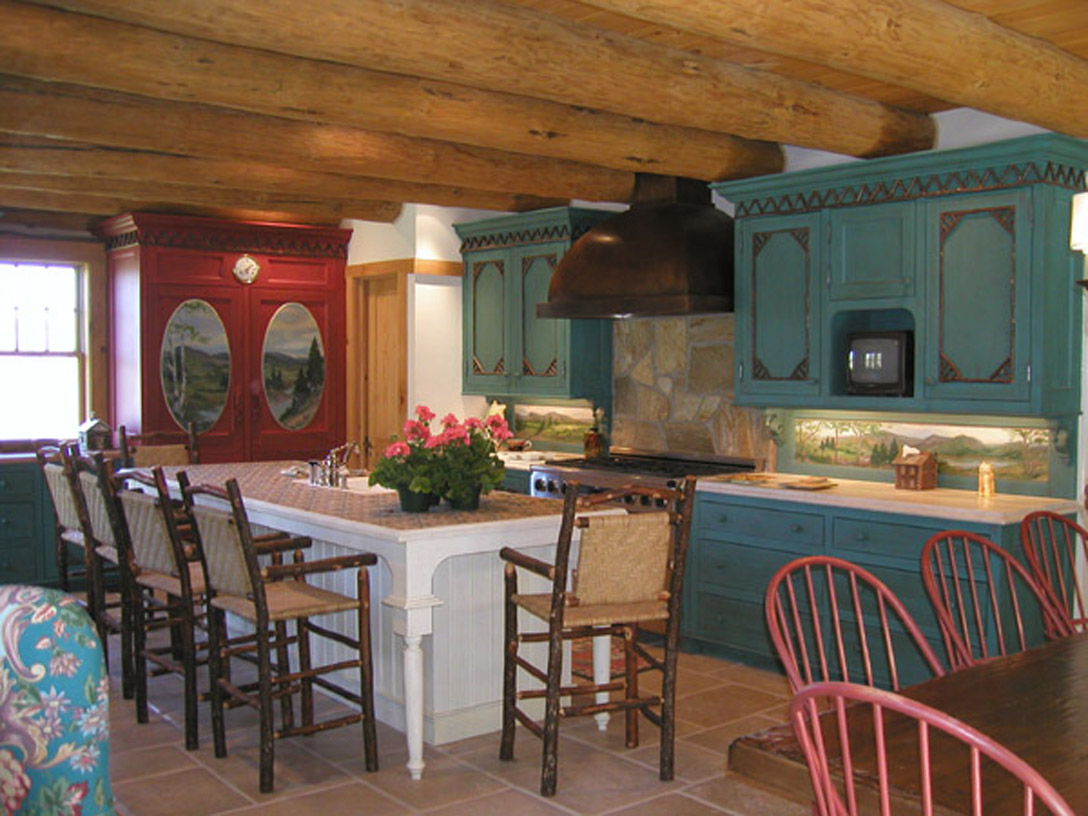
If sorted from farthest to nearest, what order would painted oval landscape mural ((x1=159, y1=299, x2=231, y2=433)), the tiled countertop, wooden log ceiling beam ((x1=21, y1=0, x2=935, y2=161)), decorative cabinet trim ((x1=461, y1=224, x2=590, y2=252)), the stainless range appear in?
1. painted oval landscape mural ((x1=159, y1=299, x2=231, y2=433))
2. decorative cabinet trim ((x1=461, y1=224, x2=590, y2=252))
3. the stainless range
4. the tiled countertop
5. wooden log ceiling beam ((x1=21, y1=0, x2=935, y2=161))

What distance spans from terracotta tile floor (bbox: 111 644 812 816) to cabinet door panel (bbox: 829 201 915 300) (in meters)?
1.89

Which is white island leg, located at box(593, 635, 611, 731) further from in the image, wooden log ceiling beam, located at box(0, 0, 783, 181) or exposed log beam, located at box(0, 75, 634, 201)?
exposed log beam, located at box(0, 75, 634, 201)

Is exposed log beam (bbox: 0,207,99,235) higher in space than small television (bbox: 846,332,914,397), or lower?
higher

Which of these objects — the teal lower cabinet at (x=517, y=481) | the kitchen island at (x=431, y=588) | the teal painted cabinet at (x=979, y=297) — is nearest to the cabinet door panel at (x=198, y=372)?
the teal lower cabinet at (x=517, y=481)

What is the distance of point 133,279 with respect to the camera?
24.0 ft

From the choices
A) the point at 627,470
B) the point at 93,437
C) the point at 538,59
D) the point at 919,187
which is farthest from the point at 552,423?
the point at 538,59

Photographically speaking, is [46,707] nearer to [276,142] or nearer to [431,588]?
[431,588]

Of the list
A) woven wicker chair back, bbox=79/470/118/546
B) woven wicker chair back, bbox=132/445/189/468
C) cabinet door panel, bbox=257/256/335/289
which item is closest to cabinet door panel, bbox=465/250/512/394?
cabinet door panel, bbox=257/256/335/289

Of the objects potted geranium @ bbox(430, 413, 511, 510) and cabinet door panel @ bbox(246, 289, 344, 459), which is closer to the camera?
potted geranium @ bbox(430, 413, 511, 510)

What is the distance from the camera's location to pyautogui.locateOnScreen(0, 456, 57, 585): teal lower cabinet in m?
6.52

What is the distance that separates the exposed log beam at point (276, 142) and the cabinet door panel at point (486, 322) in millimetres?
1200

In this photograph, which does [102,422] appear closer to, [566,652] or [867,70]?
[566,652]

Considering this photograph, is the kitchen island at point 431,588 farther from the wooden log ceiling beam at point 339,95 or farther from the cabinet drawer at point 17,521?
the cabinet drawer at point 17,521

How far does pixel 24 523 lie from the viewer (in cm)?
657
